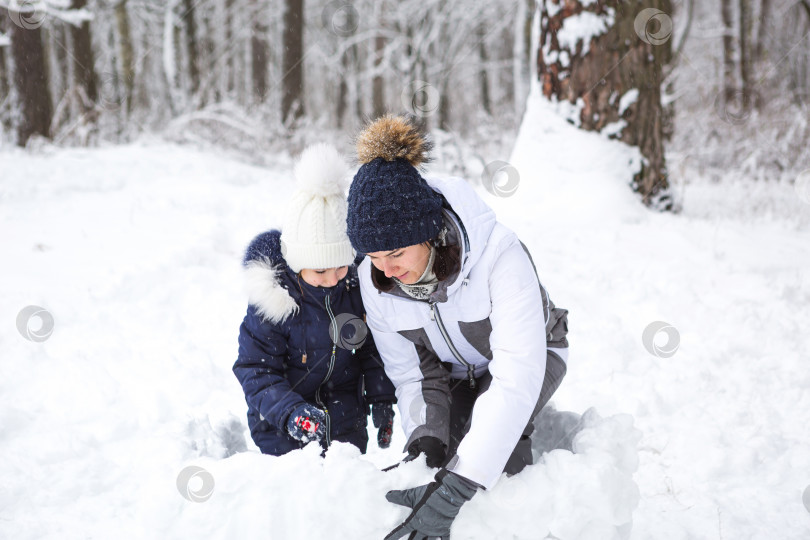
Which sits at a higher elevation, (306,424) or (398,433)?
(306,424)

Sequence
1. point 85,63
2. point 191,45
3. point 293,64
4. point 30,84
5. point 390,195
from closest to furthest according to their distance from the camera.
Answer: point 390,195, point 30,84, point 85,63, point 293,64, point 191,45

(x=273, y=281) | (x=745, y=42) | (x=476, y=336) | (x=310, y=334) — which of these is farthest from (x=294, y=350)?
(x=745, y=42)

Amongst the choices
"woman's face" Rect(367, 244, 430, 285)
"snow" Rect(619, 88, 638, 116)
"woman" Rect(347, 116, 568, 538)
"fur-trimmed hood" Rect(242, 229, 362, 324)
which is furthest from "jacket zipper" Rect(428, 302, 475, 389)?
"snow" Rect(619, 88, 638, 116)

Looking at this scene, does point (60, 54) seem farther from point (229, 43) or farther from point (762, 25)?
point (762, 25)

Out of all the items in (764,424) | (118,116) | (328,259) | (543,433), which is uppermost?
(328,259)

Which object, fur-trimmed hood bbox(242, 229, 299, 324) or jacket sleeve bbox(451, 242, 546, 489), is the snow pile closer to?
jacket sleeve bbox(451, 242, 546, 489)

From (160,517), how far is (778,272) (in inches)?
172

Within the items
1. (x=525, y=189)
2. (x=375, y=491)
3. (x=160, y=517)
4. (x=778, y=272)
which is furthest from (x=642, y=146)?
(x=160, y=517)

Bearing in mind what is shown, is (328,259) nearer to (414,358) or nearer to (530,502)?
(414,358)

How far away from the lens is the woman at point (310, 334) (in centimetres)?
221

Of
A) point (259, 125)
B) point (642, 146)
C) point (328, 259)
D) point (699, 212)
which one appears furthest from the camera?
point (259, 125)

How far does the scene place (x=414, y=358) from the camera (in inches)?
91.2

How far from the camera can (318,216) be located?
2.19 metres

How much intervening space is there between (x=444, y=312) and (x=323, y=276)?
492 millimetres
